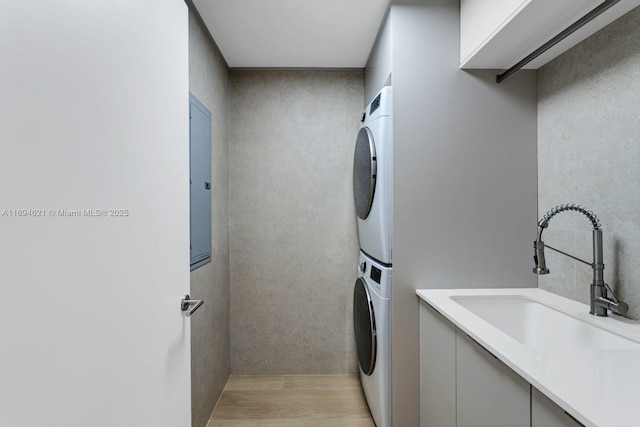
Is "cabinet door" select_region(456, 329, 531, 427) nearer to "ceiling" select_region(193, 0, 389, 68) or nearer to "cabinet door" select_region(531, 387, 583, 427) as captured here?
"cabinet door" select_region(531, 387, 583, 427)

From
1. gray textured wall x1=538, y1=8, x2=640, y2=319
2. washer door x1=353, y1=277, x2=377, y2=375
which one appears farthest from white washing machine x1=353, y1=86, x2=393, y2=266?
gray textured wall x1=538, y1=8, x2=640, y2=319

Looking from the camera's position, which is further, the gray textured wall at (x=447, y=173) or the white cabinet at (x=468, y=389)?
the gray textured wall at (x=447, y=173)

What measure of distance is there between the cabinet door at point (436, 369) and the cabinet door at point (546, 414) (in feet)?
1.63

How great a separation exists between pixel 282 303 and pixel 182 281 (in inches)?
64.4

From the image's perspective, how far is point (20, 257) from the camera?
60 centimetres

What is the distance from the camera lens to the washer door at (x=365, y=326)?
2.00 m

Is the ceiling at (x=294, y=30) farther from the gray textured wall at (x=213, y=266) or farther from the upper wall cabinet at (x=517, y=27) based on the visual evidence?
the upper wall cabinet at (x=517, y=27)

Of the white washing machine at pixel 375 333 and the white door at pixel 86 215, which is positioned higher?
the white door at pixel 86 215

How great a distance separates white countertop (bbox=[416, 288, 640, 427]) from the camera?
0.71m

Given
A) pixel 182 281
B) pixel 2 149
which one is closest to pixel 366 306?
pixel 182 281

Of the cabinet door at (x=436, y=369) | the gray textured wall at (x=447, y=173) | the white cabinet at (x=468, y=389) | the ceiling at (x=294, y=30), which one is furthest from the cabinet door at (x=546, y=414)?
the ceiling at (x=294, y=30)

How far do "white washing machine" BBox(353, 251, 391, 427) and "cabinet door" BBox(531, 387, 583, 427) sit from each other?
971 mm

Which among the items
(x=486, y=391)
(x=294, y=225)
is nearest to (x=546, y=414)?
(x=486, y=391)

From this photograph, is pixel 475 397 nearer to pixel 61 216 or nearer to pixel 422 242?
pixel 422 242
